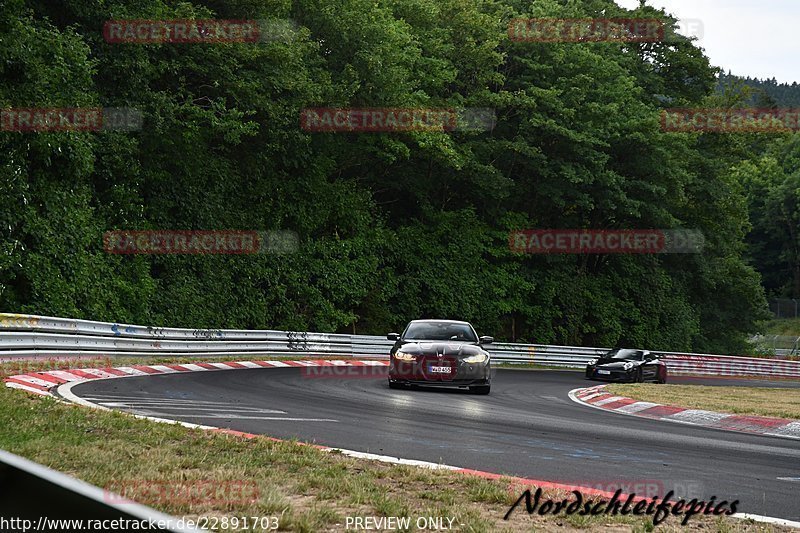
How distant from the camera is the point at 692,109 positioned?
49.3 m

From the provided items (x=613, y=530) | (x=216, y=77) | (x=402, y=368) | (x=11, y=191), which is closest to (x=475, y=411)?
(x=402, y=368)

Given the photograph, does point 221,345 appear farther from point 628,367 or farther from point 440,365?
point 628,367

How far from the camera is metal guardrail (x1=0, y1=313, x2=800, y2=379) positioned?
1767cm

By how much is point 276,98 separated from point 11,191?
11.1m

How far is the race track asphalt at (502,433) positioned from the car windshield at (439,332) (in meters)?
1.31

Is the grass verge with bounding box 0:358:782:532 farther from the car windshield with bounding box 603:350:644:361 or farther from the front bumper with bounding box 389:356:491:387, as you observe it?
the car windshield with bounding box 603:350:644:361

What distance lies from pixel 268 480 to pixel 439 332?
40.5ft

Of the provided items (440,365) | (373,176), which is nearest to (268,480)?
(440,365)

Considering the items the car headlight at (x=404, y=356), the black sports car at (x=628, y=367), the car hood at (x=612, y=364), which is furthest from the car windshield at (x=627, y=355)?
the car headlight at (x=404, y=356)

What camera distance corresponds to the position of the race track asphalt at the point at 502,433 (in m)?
7.61

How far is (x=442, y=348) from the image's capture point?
17.3m

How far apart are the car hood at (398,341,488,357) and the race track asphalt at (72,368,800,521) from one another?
2.41 feet

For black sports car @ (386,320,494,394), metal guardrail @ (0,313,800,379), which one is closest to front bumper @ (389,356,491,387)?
black sports car @ (386,320,494,394)

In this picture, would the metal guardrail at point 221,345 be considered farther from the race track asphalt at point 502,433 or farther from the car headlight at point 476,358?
the car headlight at point 476,358
